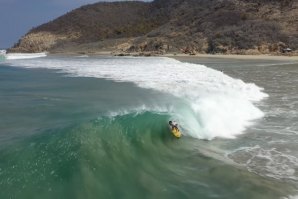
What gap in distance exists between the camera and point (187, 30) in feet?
238

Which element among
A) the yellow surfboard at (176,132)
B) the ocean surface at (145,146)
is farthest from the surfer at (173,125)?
the ocean surface at (145,146)

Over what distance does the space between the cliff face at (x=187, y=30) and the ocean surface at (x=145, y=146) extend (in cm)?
4247

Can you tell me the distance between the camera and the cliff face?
59.2m

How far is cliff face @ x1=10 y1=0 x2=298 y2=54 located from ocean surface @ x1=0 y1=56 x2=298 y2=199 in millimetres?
42469

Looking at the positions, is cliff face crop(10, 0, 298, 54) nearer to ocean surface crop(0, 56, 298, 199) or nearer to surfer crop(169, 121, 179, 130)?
ocean surface crop(0, 56, 298, 199)

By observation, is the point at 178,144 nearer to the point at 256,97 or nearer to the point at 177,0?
the point at 256,97

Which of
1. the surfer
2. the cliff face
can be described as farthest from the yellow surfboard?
the cliff face

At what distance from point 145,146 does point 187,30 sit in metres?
64.2

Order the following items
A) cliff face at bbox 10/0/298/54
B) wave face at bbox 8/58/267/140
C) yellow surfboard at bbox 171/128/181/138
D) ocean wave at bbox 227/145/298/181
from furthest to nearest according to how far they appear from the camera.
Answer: cliff face at bbox 10/0/298/54, wave face at bbox 8/58/267/140, yellow surfboard at bbox 171/128/181/138, ocean wave at bbox 227/145/298/181

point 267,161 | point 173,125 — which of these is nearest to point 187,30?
point 173,125

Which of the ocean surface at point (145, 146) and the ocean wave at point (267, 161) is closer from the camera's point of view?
the ocean surface at point (145, 146)

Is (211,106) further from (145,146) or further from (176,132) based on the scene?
(145,146)

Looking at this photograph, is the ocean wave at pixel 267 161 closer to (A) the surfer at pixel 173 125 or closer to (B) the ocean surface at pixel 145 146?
(B) the ocean surface at pixel 145 146

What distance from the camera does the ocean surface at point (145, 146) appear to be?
24.5 ft
